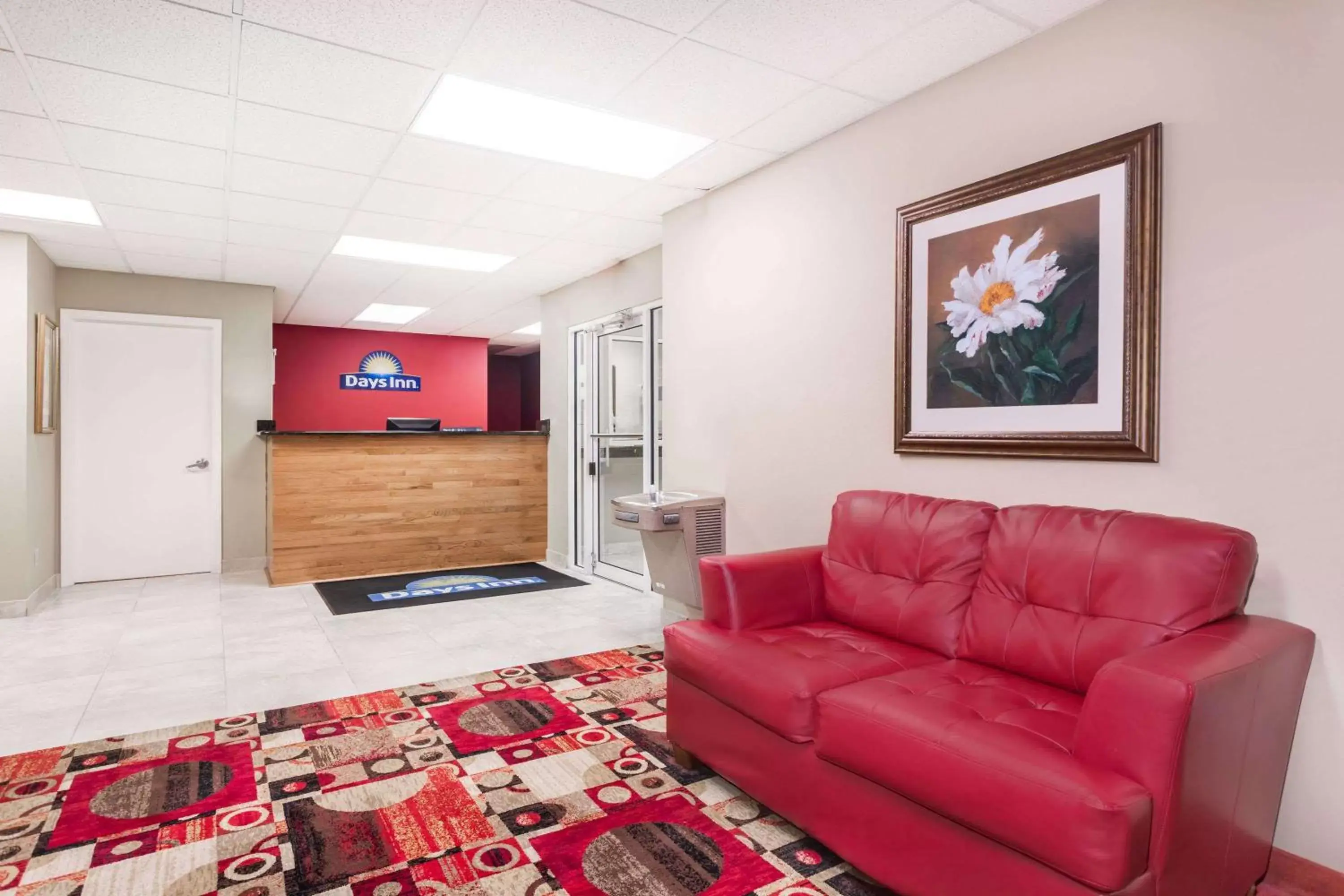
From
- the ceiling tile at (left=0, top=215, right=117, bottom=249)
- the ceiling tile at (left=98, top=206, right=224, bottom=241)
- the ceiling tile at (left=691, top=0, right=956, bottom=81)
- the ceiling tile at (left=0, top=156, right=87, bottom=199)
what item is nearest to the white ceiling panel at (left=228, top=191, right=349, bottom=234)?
the ceiling tile at (left=98, top=206, right=224, bottom=241)

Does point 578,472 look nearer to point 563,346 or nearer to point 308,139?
point 563,346

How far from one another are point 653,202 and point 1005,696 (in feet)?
11.6

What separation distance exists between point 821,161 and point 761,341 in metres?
0.96

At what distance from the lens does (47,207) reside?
461cm

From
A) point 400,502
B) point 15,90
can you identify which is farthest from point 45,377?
point 15,90

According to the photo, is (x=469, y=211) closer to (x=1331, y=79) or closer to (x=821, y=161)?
(x=821, y=161)

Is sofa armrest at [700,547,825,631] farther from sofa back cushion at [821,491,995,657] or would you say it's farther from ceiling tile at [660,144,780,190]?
ceiling tile at [660,144,780,190]

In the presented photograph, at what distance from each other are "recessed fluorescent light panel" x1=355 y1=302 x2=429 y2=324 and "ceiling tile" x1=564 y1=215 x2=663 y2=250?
347cm

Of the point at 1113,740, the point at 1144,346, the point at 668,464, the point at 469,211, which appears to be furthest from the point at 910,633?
the point at 469,211

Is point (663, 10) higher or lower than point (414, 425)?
higher

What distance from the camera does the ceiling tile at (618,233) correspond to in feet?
16.5

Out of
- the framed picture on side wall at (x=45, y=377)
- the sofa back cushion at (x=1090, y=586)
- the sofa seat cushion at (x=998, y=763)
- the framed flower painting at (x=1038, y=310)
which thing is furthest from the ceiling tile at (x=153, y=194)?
the sofa back cushion at (x=1090, y=586)

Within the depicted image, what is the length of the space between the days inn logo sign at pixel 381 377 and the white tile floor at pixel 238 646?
4.16 meters

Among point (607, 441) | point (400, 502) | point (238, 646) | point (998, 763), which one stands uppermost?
point (607, 441)
